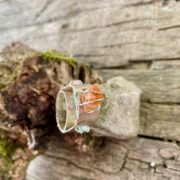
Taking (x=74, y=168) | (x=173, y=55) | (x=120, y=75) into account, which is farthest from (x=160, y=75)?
(x=74, y=168)

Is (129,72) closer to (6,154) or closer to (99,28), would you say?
(99,28)

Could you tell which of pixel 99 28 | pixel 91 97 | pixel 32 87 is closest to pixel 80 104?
pixel 91 97

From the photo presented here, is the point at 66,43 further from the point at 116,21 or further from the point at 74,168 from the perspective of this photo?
the point at 74,168

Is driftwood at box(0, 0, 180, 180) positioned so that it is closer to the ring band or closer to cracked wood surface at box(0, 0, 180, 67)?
cracked wood surface at box(0, 0, 180, 67)

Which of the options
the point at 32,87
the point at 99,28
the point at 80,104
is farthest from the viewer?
the point at 99,28

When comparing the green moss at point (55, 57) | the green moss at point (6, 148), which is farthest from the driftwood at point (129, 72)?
the green moss at point (6, 148)

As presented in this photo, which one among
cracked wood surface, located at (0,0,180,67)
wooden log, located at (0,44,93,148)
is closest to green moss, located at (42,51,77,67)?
wooden log, located at (0,44,93,148)
